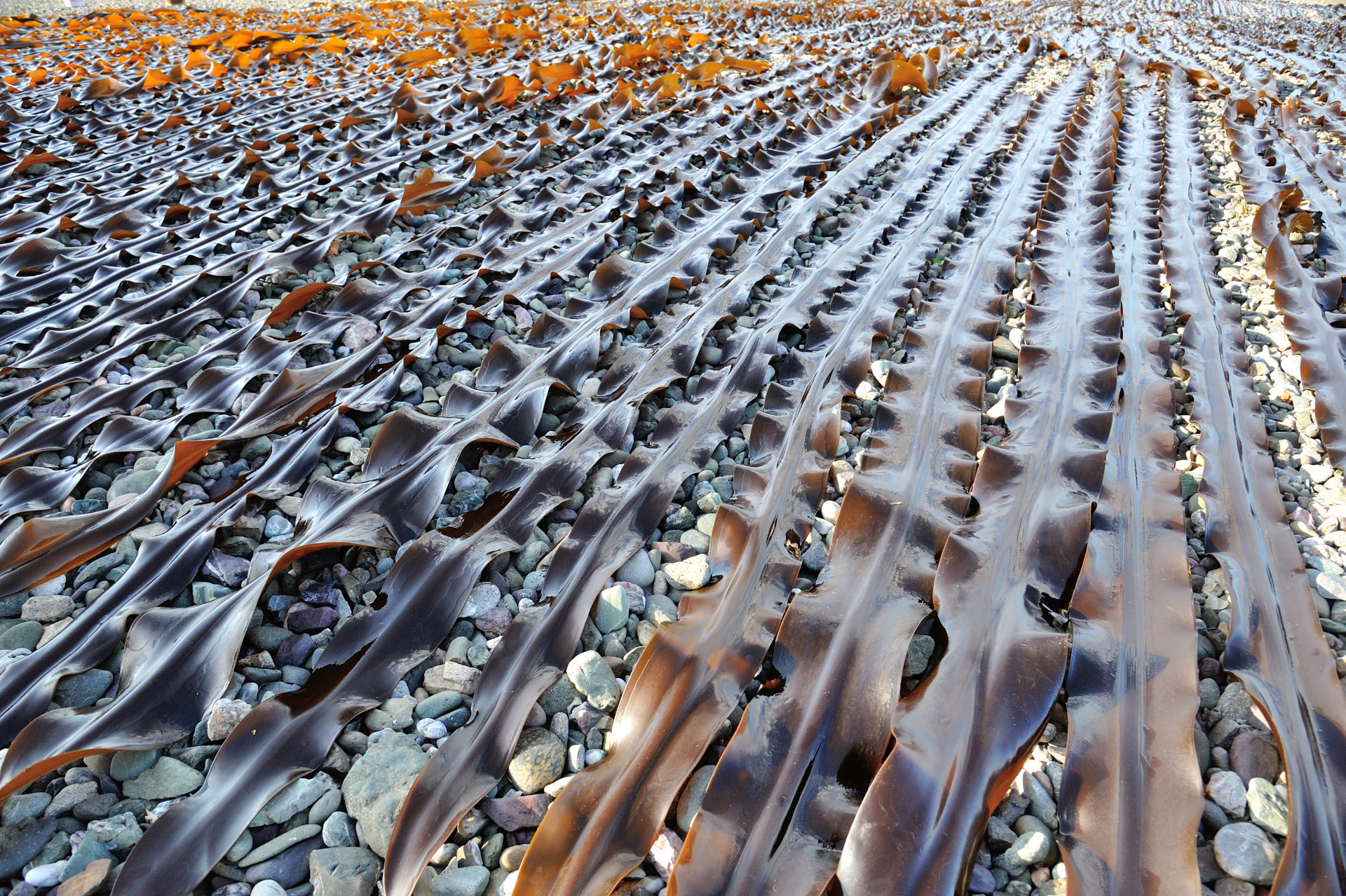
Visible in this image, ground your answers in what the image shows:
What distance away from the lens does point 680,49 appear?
582 cm

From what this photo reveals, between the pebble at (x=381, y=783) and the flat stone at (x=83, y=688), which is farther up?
the pebble at (x=381, y=783)

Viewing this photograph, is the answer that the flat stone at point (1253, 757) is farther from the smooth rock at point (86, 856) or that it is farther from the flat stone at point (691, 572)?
the smooth rock at point (86, 856)

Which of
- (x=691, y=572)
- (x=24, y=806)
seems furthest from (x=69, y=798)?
(x=691, y=572)

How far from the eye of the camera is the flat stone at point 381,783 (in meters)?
0.94

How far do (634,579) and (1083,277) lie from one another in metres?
1.85

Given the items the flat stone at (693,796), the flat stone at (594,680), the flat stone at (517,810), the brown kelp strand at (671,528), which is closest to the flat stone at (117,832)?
the brown kelp strand at (671,528)

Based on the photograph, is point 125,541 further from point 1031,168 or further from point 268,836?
point 1031,168

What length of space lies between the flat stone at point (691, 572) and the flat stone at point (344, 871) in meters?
0.63

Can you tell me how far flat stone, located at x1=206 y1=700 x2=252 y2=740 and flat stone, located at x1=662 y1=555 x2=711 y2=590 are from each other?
2.34 ft

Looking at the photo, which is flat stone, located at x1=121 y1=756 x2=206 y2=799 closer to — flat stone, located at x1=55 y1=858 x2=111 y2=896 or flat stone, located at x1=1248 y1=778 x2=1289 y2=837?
flat stone, located at x1=55 y1=858 x2=111 y2=896

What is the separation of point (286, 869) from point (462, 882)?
23 cm

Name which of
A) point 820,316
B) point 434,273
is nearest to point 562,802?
point 820,316

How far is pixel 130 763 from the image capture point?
1.01m

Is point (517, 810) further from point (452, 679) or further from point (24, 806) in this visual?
point (24, 806)
